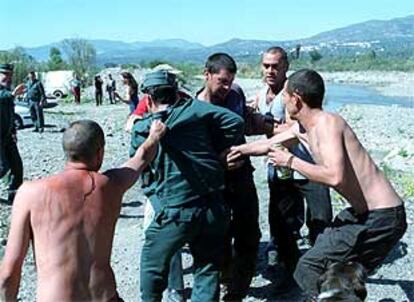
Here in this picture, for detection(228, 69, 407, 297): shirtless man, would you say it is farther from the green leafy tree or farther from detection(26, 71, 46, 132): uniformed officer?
the green leafy tree

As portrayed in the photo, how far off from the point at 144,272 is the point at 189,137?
0.96m

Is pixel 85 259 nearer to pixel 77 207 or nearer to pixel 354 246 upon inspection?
pixel 77 207

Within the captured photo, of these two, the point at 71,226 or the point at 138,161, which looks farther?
the point at 138,161

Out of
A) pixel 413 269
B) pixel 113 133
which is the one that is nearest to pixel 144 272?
pixel 413 269

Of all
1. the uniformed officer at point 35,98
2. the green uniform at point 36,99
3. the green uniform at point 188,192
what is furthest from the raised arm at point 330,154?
the green uniform at point 36,99

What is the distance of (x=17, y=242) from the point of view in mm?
3848

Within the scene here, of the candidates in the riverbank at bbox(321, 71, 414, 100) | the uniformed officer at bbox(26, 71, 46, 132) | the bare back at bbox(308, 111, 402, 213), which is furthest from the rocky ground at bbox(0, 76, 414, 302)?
the riverbank at bbox(321, 71, 414, 100)

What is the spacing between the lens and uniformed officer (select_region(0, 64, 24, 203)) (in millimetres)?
10945

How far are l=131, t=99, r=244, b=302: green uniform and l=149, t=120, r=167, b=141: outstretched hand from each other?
6cm

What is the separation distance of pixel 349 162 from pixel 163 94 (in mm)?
1269

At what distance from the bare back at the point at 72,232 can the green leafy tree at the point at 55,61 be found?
6757 cm

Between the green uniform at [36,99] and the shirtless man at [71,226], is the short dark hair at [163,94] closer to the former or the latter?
the shirtless man at [71,226]

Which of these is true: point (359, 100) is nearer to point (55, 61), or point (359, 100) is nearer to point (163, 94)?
point (55, 61)

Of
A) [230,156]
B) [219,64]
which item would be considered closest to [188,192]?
[230,156]
